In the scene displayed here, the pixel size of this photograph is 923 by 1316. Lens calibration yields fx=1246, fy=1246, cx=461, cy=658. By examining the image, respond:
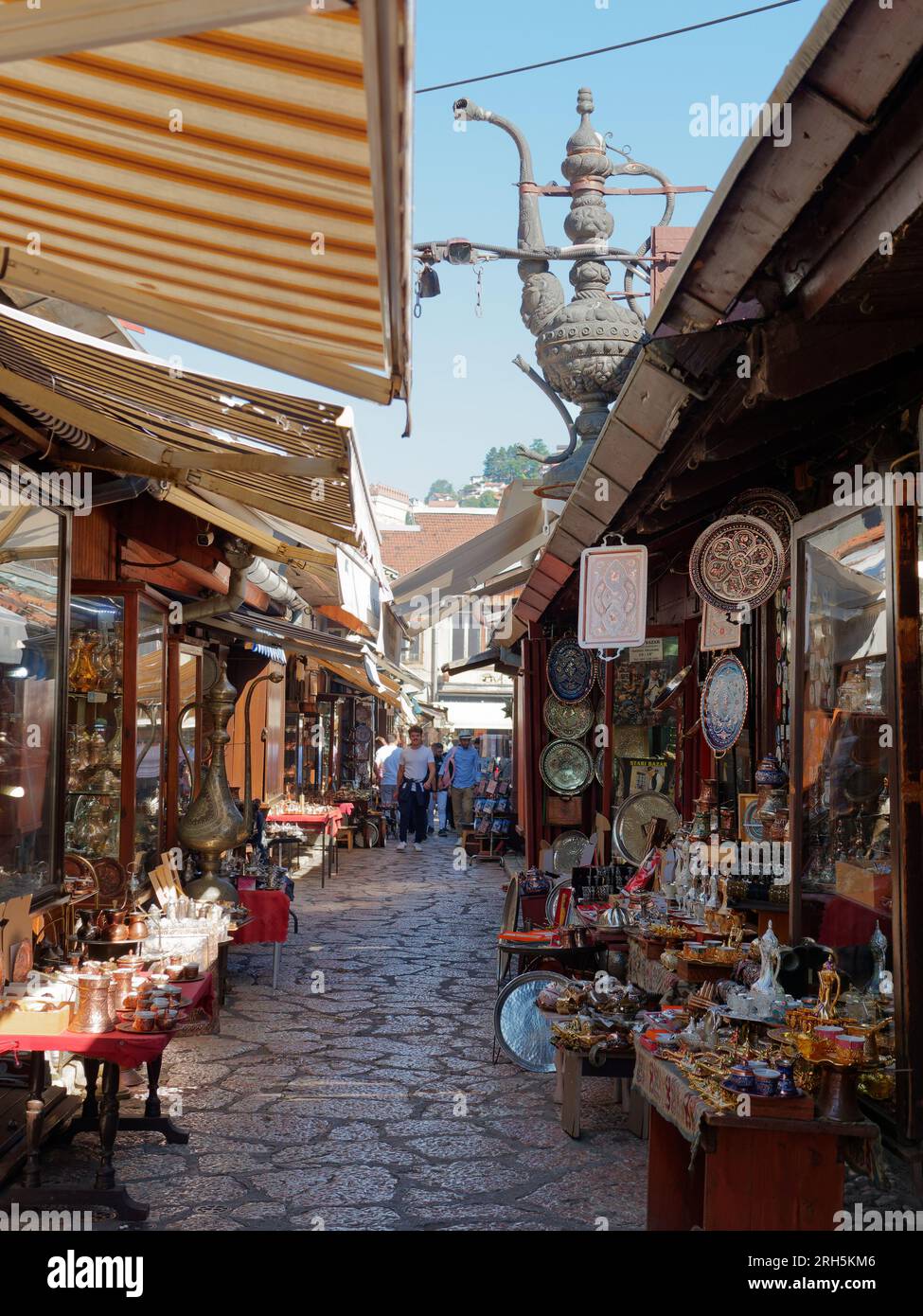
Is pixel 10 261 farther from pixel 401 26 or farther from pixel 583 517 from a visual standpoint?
pixel 583 517

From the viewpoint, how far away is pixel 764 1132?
3.95 meters

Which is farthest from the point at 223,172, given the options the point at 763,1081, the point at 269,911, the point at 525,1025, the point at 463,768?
the point at 463,768

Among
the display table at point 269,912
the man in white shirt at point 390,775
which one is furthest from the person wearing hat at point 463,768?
the display table at point 269,912

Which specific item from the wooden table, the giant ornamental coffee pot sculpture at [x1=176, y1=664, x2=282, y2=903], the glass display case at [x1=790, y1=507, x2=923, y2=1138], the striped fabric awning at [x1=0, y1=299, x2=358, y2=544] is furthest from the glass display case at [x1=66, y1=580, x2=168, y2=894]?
the glass display case at [x1=790, y1=507, x2=923, y2=1138]

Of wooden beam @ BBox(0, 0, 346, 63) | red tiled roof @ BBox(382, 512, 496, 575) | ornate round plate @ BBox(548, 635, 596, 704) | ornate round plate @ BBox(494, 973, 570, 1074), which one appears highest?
red tiled roof @ BBox(382, 512, 496, 575)

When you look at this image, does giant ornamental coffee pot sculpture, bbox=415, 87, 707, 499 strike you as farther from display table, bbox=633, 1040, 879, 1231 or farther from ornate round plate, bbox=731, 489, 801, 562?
display table, bbox=633, 1040, 879, 1231

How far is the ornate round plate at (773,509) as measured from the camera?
5.96m

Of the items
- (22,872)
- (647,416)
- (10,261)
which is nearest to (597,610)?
(647,416)

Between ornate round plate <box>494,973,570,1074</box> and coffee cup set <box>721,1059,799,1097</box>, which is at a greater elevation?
coffee cup set <box>721,1059,799,1097</box>

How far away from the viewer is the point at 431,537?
49.8 metres

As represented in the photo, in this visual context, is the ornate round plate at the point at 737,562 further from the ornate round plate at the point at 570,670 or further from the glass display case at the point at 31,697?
the ornate round plate at the point at 570,670

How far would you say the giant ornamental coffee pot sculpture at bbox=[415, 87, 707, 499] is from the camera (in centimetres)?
1053

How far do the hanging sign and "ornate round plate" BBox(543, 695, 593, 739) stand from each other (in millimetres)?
4657
